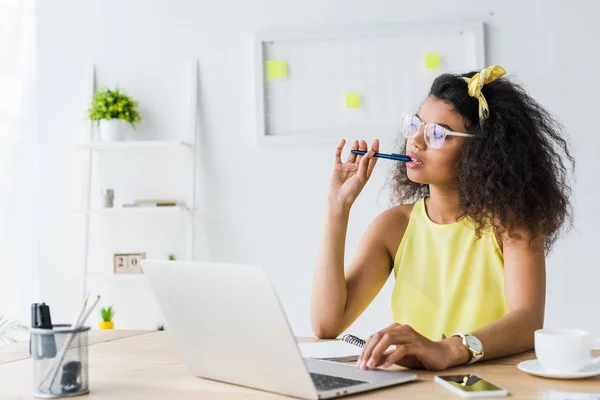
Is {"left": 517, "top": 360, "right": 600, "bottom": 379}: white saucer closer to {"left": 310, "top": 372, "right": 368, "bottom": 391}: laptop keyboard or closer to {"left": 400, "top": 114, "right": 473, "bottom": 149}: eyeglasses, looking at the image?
{"left": 310, "top": 372, "right": 368, "bottom": 391}: laptop keyboard

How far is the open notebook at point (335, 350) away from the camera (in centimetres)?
129

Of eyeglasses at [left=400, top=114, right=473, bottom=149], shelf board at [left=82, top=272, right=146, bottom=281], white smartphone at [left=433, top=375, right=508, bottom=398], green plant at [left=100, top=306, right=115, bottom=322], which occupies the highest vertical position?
eyeglasses at [left=400, top=114, right=473, bottom=149]

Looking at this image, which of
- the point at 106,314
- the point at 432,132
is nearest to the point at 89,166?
the point at 106,314

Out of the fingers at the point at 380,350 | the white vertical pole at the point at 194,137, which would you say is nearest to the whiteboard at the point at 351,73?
the white vertical pole at the point at 194,137

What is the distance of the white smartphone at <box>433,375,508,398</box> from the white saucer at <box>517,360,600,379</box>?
9 centimetres

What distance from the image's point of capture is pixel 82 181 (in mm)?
3451

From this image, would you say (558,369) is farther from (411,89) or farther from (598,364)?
(411,89)

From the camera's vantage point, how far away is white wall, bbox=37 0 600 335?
3082 millimetres

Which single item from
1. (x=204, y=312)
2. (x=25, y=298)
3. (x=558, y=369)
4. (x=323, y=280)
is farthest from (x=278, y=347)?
(x=25, y=298)

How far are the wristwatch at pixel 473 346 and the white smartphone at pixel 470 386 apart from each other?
0.13 m

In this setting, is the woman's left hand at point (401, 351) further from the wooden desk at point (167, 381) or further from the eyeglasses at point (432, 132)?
the eyeglasses at point (432, 132)

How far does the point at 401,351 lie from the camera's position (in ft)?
3.72

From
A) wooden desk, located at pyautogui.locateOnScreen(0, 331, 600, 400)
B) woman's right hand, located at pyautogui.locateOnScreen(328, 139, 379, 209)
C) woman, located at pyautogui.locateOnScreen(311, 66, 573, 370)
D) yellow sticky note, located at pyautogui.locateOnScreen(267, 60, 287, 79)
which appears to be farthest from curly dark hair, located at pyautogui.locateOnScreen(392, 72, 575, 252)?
yellow sticky note, located at pyautogui.locateOnScreen(267, 60, 287, 79)

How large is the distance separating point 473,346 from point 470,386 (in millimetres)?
212
